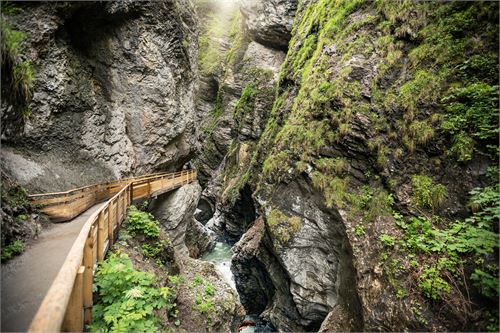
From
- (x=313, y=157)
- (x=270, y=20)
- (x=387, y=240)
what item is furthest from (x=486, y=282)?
(x=270, y=20)

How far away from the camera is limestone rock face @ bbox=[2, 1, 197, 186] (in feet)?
30.9

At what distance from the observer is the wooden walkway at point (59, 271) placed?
1847 millimetres

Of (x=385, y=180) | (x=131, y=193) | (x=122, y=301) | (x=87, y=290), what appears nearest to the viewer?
(x=87, y=290)

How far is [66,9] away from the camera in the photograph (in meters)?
9.66

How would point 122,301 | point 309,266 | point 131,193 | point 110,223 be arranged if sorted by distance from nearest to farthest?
point 122,301 < point 110,223 < point 309,266 < point 131,193

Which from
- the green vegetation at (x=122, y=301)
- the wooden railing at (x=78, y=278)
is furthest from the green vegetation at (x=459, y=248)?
the wooden railing at (x=78, y=278)

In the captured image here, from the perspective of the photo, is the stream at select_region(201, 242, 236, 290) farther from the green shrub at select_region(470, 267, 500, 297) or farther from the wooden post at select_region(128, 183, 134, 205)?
the green shrub at select_region(470, 267, 500, 297)

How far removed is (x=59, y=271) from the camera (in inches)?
90.7

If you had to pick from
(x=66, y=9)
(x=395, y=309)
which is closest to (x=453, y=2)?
(x=395, y=309)

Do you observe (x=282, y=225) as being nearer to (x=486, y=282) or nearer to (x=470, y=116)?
(x=486, y=282)

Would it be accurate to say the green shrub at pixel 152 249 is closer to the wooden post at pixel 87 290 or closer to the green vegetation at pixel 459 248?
the wooden post at pixel 87 290

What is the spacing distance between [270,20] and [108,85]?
20907mm

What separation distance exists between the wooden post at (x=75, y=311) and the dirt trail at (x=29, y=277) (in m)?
0.51

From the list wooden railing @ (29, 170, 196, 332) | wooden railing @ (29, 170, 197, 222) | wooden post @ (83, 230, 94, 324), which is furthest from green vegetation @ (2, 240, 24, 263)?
wooden railing @ (29, 170, 197, 222)
